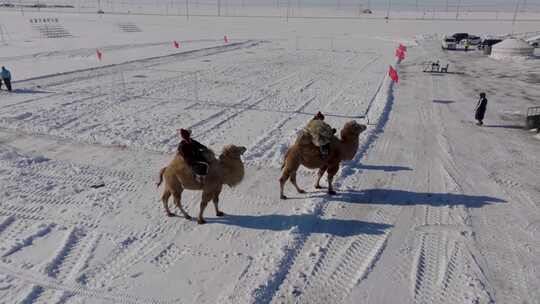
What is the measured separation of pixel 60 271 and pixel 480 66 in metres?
32.2

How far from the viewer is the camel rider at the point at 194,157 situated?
6.03 meters

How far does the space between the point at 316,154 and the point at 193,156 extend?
2453mm

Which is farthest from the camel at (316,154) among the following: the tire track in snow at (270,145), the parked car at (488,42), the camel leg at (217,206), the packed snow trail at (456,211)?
the parked car at (488,42)

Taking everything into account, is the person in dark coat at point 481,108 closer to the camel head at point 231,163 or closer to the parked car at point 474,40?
the camel head at point 231,163

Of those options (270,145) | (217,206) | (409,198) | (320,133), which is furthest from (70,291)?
(270,145)

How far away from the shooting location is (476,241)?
6320mm

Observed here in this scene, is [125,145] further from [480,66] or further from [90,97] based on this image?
[480,66]

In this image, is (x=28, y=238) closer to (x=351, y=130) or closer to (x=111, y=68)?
(x=351, y=130)

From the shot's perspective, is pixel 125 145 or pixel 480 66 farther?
pixel 480 66

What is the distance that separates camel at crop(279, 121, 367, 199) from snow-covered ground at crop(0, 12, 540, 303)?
23.6 inches

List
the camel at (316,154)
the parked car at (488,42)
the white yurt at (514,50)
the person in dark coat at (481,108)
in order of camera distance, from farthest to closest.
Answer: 1. the parked car at (488,42)
2. the white yurt at (514,50)
3. the person in dark coat at (481,108)
4. the camel at (316,154)

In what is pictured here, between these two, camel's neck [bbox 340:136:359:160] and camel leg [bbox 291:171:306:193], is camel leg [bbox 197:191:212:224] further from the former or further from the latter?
camel's neck [bbox 340:136:359:160]

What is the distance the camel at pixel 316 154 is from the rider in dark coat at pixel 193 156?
192cm

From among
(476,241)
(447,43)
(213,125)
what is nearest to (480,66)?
(447,43)
